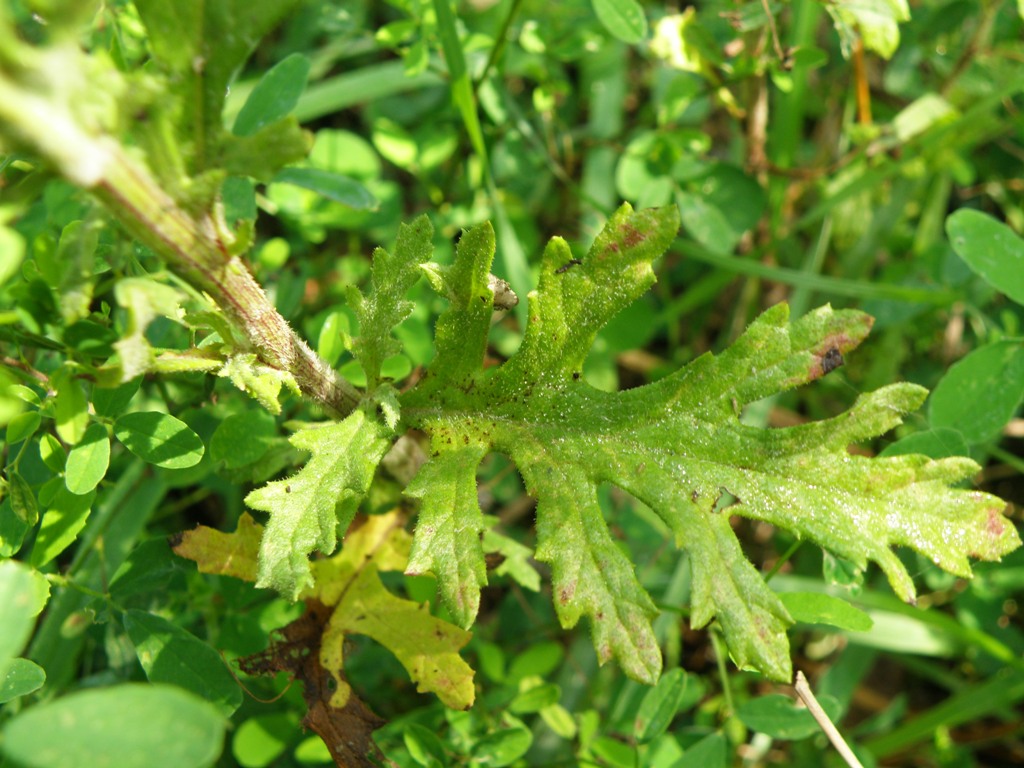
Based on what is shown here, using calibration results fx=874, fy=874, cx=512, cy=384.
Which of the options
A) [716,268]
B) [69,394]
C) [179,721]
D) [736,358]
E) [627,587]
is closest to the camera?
[179,721]

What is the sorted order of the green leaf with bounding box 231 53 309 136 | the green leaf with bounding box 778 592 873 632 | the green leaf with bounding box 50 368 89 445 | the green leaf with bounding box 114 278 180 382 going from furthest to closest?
1. the green leaf with bounding box 231 53 309 136
2. the green leaf with bounding box 778 592 873 632
3. the green leaf with bounding box 50 368 89 445
4. the green leaf with bounding box 114 278 180 382

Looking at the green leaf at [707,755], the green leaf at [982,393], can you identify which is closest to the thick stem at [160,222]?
the green leaf at [707,755]

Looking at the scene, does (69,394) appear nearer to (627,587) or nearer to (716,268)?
(627,587)

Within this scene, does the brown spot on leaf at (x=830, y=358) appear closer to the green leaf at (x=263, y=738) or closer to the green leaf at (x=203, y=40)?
the green leaf at (x=203, y=40)

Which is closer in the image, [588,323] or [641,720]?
[588,323]

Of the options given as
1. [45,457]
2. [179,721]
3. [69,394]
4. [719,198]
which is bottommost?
[719,198]

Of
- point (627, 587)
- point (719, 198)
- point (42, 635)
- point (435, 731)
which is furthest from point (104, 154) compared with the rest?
point (719, 198)

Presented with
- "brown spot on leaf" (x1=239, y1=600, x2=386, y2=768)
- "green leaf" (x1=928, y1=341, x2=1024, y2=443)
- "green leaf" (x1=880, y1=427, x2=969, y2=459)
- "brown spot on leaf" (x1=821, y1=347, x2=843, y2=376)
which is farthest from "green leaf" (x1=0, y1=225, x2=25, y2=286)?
"green leaf" (x1=928, y1=341, x2=1024, y2=443)

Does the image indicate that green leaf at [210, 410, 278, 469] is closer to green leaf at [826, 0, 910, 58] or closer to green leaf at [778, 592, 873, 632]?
green leaf at [778, 592, 873, 632]
